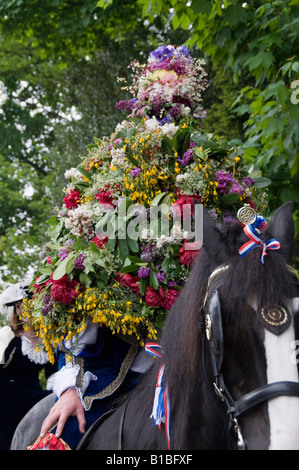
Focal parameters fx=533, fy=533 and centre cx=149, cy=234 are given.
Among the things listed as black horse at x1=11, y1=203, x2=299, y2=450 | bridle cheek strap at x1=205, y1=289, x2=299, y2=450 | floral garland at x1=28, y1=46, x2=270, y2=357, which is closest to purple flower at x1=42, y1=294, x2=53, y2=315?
floral garland at x1=28, y1=46, x2=270, y2=357

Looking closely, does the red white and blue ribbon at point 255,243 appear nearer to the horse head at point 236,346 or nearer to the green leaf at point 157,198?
the horse head at point 236,346

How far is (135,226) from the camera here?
2.96m

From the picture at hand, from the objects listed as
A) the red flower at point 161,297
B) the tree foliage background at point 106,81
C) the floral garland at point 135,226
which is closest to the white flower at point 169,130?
the floral garland at point 135,226

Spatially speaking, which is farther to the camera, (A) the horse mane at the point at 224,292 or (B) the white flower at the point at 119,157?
(B) the white flower at the point at 119,157

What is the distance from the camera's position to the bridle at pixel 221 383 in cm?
170

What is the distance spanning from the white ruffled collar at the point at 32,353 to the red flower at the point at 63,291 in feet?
5.21

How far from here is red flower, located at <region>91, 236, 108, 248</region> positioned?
299cm

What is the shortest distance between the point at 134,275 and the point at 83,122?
8.02 m

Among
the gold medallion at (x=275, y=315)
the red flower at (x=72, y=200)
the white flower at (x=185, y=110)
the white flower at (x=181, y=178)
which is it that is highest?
the white flower at (x=185, y=110)

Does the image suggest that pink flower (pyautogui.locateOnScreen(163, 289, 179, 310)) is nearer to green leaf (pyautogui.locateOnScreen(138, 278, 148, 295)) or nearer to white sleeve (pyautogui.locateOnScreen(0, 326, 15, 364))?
green leaf (pyautogui.locateOnScreen(138, 278, 148, 295))

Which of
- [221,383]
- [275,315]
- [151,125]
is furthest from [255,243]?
[151,125]

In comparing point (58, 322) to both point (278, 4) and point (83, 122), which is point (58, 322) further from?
point (83, 122)
